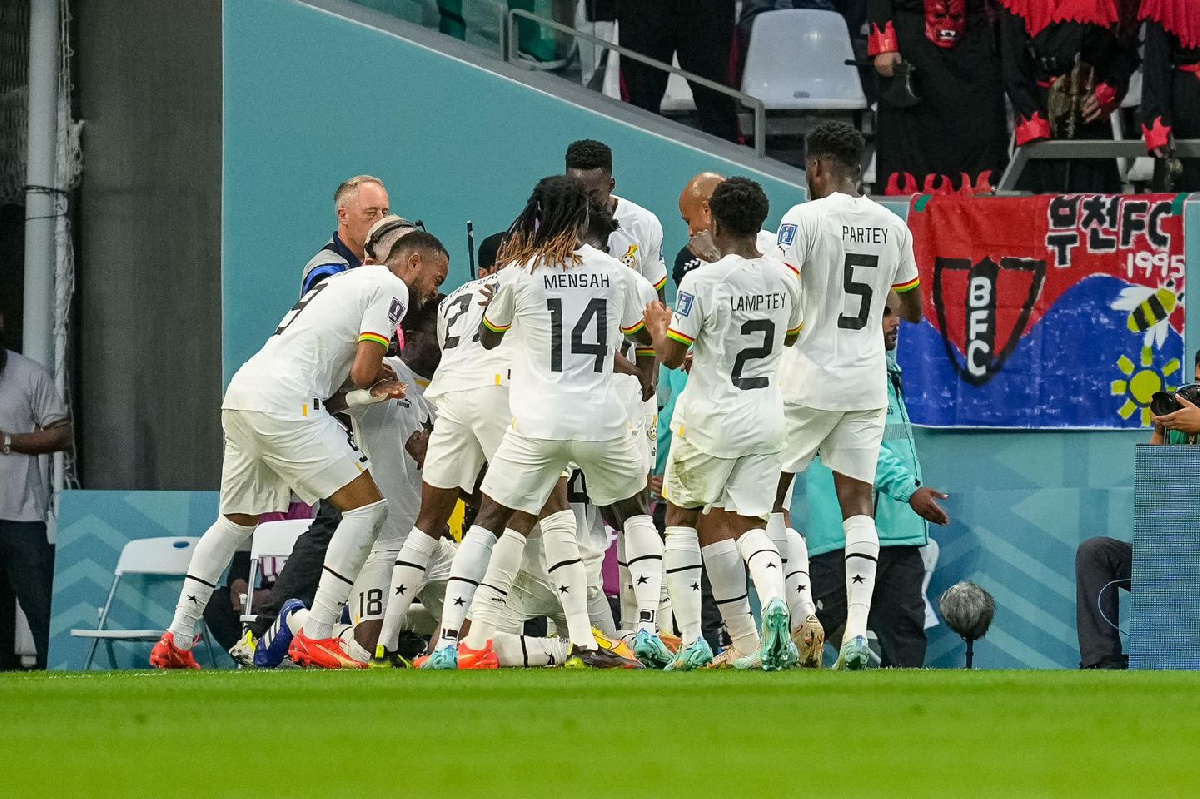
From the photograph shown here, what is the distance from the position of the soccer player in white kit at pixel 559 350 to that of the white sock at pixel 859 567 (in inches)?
36.9

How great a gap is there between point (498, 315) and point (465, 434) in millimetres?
919

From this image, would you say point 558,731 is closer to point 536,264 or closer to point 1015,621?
point 536,264

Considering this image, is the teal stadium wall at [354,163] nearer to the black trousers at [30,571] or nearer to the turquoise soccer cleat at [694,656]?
the black trousers at [30,571]

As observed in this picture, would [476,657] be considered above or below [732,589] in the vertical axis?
below

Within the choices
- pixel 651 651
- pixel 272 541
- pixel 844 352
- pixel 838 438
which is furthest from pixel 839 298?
pixel 272 541

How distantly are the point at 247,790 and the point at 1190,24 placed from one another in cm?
968

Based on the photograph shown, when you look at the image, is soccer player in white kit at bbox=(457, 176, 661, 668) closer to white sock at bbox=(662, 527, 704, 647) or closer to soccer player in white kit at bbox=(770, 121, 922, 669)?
white sock at bbox=(662, 527, 704, 647)

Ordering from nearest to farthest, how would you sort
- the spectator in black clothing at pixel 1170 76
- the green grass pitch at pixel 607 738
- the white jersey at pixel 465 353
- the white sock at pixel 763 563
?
the green grass pitch at pixel 607 738 → the white sock at pixel 763 563 → the white jersey at pixel 465 353 → the spectator in black clothing at pixel 1170 76

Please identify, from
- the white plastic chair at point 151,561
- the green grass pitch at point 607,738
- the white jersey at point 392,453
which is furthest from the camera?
the white plastic chair at point 151,561

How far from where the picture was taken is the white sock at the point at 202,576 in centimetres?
855

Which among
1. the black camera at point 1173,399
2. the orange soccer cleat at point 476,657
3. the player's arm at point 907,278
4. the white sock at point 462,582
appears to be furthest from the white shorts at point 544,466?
the black camera at point 1173,399

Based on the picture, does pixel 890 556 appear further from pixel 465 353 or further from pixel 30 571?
pixel 30 571

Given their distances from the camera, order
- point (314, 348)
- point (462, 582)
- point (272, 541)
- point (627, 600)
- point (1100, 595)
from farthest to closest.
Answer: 1. point (272, 541)
2. point (1100, 595)
3. point (627, 600)
4. point (314, 348)
5. point (462, 582)

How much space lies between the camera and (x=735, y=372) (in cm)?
762
